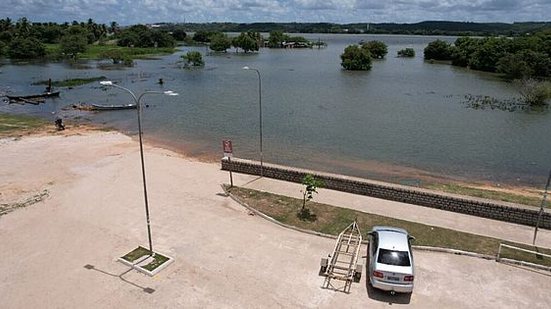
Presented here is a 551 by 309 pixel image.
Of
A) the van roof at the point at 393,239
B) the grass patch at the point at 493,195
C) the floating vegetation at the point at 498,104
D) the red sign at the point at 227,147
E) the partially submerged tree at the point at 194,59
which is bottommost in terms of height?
the grass patch at the point at 493,195

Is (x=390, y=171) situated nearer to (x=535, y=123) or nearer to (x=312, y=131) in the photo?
(x=312, y=131)

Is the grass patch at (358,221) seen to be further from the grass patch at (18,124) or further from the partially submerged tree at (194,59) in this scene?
the partially submerged tree at (194,59)

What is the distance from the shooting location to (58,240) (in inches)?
671

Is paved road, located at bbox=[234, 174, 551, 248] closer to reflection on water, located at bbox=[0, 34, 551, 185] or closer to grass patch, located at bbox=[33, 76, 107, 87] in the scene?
reflection on water, located at bbox=[0, 34, 551, 185]

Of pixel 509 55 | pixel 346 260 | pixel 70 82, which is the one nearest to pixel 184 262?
pixel 346 260

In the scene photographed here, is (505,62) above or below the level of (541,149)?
above

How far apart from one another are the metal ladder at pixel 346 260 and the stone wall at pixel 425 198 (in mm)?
4288

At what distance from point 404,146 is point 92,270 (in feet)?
89.7

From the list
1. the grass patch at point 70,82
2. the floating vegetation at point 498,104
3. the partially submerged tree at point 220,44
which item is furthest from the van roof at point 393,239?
the partially submerged tree at point 220,44

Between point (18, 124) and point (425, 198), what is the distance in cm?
3895

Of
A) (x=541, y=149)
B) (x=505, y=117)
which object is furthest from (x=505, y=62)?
(x=541, y=149)

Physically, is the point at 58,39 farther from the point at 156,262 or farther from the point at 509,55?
the point at 156,262

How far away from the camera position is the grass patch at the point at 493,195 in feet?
72.3

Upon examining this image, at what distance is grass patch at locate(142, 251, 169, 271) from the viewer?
1483 cm
